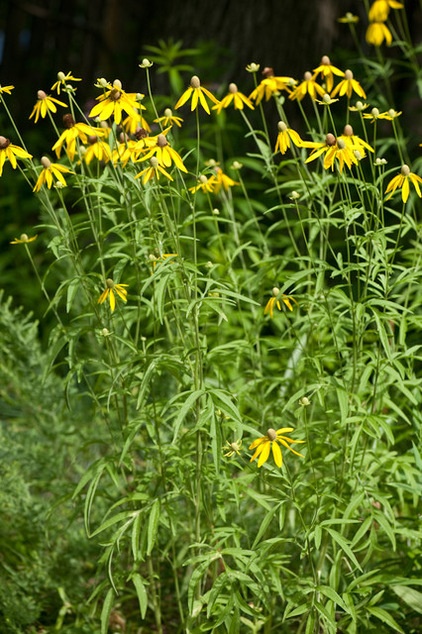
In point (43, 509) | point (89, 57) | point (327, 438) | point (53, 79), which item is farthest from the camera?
point (53, 79)

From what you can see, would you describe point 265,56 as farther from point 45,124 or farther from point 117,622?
point 117,622

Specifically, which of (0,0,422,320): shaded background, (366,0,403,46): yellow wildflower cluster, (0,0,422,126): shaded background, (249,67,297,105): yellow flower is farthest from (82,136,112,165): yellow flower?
(0,0,422,126): shaded background

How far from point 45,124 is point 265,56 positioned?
6.37 feet

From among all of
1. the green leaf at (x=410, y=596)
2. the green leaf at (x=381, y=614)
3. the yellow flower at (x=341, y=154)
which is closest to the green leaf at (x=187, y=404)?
the yellow flower at (x=341, y=154)

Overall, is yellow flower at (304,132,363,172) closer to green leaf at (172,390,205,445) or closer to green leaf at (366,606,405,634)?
green leaf at (172,390,205,445)

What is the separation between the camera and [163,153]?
1944 millimetres

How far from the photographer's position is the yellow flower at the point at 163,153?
1920 mm

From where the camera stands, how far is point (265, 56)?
15.5 feet

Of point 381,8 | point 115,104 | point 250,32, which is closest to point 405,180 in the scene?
point 115,104

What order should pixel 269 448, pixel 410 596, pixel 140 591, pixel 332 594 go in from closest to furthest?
pixel 269 448 < pixel 332 594 < pixel 140 591 < pixel 410 596

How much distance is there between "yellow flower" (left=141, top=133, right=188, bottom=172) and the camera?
1.92 meters

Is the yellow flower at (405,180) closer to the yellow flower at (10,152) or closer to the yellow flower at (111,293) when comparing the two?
the yellow flower at (111,293)

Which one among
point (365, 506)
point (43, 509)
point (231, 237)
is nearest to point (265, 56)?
point (231, 237)

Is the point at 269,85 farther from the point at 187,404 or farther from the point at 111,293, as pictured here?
the point at 187,404
